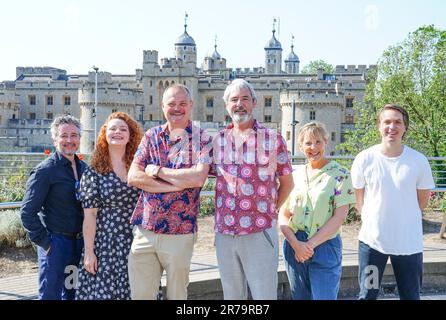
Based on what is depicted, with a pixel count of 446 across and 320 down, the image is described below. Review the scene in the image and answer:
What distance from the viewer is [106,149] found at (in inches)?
159

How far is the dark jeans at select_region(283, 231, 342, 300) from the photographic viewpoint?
12.9 ft

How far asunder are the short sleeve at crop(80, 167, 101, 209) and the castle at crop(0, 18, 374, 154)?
39132 millimetres

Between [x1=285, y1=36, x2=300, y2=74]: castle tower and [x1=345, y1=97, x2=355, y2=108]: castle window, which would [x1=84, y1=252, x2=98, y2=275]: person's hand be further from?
[x1=285, y1=36, x2=300, y2=74]: castle tower

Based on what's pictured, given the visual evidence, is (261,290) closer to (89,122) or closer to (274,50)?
(89,122)

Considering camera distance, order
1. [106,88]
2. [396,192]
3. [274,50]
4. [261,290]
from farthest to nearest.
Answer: [274,50] → [106,88] → [396,192] → [261,290]

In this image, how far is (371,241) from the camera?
3979 millimetres

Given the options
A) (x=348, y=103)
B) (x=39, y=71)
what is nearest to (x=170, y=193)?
(x=348, y=103)

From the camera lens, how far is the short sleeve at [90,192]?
389 centimetres

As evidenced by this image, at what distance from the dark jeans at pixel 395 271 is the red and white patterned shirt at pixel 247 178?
0.79m

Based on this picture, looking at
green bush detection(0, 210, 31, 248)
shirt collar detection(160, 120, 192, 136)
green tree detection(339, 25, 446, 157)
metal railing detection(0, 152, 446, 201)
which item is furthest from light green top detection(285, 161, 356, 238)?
green tree detection(339, 25, 446, 157)

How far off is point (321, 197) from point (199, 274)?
185cm

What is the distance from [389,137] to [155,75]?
51.6 meters

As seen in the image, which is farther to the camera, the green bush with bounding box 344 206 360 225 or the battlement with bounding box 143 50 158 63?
the battlement with bounding box 143 50 158 63

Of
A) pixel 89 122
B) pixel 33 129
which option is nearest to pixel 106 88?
pixel 89 122
